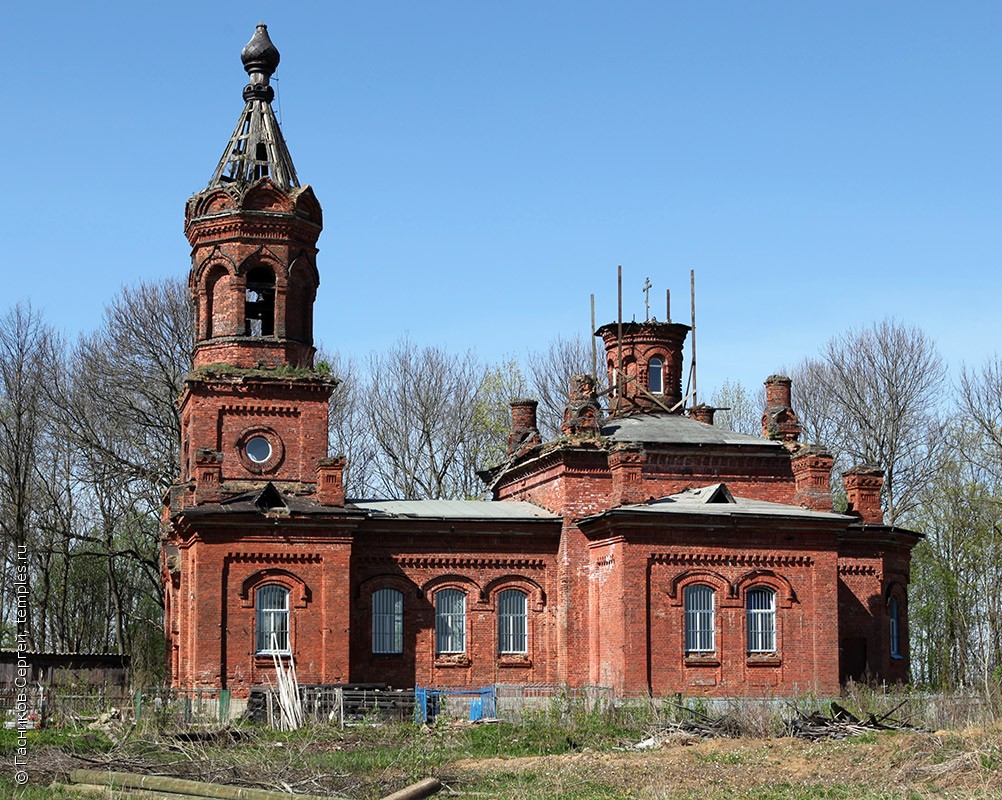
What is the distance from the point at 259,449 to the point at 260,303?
3317 millimetres

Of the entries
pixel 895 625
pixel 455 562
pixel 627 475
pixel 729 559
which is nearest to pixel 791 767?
pixel 729 559

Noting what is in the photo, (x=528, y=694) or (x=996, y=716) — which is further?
(x=528, y=694)

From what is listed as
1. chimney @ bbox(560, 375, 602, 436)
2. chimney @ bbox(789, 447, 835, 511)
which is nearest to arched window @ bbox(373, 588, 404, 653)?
chimney @ bbox(560, 375, 602, 436)

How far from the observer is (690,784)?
18516mm

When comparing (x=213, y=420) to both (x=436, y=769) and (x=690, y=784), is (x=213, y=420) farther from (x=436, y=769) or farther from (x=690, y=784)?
(x=690, y=784)

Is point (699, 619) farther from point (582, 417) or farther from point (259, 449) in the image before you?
point (259, 449)

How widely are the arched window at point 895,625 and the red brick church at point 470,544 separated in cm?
7

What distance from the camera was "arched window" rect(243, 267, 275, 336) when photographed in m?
32.0

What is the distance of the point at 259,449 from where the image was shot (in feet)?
103

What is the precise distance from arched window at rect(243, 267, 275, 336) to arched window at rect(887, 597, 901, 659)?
15.3 metres

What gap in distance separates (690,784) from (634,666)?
10889 mm

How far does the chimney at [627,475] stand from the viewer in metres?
30.5

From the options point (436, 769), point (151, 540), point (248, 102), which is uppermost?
point (248, 102)

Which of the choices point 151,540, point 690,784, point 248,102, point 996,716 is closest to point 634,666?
point 996,716
